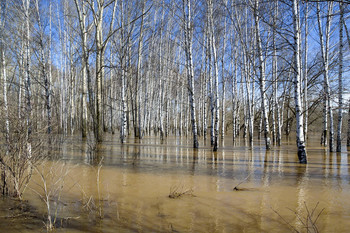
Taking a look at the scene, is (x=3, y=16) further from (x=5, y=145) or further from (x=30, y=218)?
(x=30, y=218)

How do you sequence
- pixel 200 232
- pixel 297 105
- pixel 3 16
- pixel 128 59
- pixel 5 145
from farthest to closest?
pixel 128 59
pixel 3 16
pixel 297 105
pixel 5 145
pixel 200 232

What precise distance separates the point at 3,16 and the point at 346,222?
1758 cm

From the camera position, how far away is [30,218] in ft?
9.84

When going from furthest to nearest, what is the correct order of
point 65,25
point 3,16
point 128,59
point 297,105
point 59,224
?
point 65,25
point 128,59
point 3,16
point 297,105
point 59,224

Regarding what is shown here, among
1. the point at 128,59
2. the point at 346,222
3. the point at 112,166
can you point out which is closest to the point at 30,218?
the point at 112,166

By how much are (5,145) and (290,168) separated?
21.6 feet

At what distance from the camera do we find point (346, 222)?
287cm

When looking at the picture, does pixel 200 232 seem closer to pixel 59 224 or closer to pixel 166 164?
pixel 59 224

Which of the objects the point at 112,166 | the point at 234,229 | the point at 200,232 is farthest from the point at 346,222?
the point at 112,166

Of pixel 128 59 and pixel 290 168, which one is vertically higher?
pixel 128 59

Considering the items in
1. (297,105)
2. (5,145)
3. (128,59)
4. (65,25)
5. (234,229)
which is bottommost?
(234,229)

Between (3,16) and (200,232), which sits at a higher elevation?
(3,16)

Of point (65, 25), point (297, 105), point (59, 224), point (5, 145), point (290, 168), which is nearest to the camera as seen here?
point (59, 224)

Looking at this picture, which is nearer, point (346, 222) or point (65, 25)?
point (346, 222)
